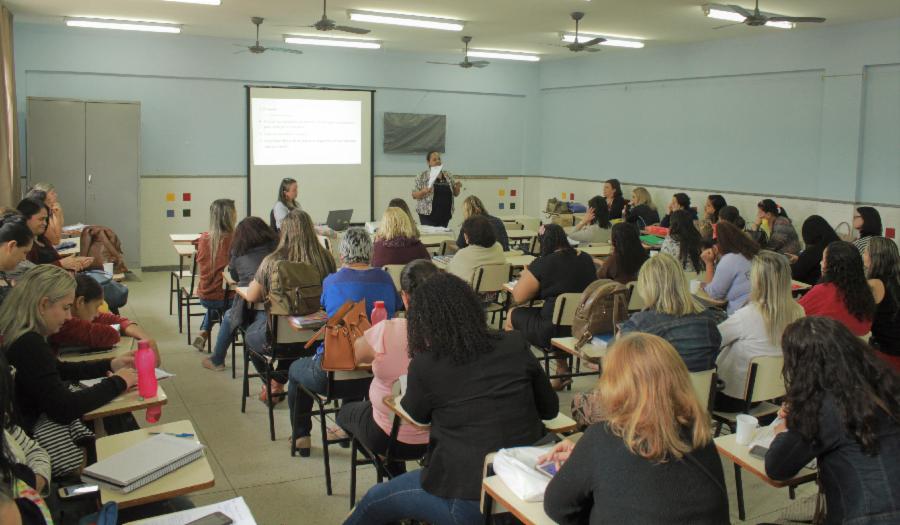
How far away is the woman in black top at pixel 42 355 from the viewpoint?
9.69ft

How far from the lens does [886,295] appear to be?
4984 mm

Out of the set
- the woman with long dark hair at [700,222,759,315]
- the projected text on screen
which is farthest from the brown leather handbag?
the projected text on screen

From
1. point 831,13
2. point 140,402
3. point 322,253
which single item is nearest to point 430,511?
point 140,402

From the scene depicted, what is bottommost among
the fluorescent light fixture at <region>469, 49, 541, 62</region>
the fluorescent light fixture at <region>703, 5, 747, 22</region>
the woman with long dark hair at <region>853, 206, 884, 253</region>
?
the woman with long dark hair at <region>853, 206, 884, 253</region>

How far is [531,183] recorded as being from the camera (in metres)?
14.1

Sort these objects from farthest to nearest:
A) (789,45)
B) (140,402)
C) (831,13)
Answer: (789,45)
(831,13)
(140,402)

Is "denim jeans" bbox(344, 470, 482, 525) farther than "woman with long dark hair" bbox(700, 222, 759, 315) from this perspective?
No

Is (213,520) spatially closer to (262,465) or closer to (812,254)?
(262,465)

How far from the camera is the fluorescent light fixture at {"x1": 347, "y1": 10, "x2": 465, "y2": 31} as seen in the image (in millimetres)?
8812

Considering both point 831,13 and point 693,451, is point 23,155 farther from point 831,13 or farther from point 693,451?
point 693,451

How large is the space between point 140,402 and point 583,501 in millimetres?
1925

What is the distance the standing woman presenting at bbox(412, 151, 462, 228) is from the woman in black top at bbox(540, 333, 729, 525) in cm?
802

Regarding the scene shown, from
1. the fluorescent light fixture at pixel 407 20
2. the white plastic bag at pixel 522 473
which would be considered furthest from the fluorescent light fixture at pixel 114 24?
the white plastic bag at pixel 522 473

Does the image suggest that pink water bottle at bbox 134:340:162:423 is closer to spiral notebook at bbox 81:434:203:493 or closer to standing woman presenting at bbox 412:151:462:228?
spiral notebook at bbox 81:434:203:493
